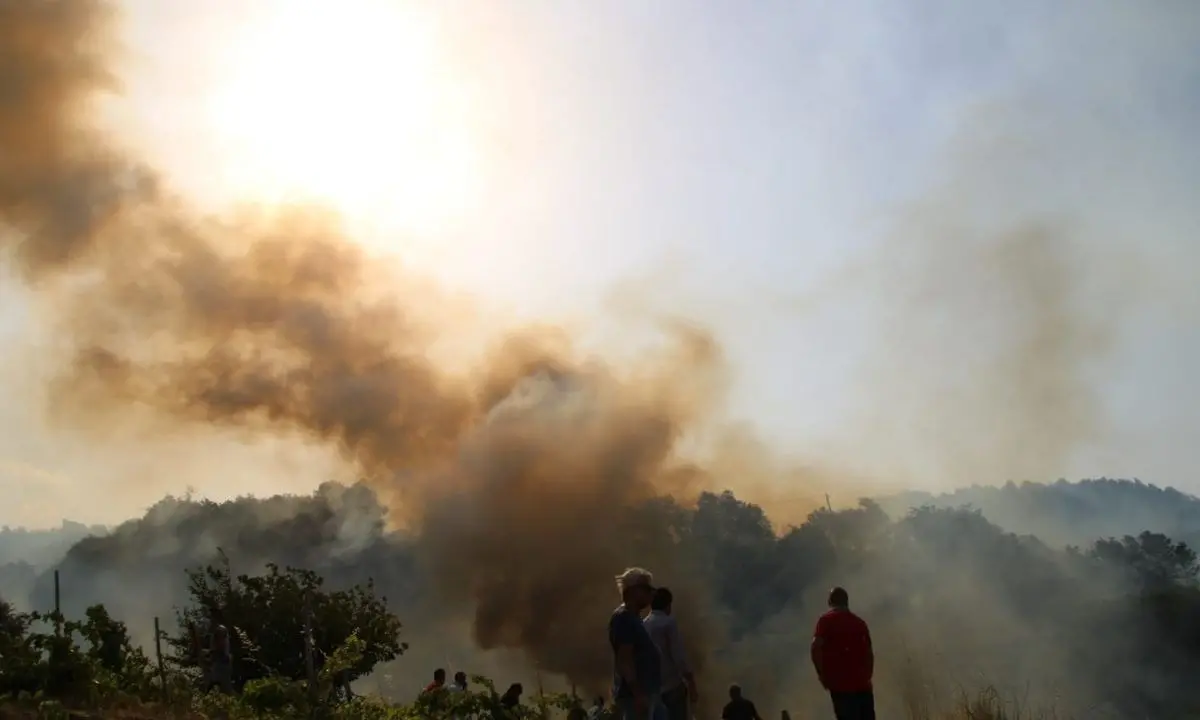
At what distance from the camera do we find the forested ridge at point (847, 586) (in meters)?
46.9

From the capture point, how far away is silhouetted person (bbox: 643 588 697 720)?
8805 mm

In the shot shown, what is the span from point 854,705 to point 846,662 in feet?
1.34

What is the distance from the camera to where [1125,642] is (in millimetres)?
50438

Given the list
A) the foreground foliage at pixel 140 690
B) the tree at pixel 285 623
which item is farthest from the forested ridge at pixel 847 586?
the foreground foliage at pixel 140 690

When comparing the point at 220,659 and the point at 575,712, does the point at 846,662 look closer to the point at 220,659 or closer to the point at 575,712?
the point at 575,712

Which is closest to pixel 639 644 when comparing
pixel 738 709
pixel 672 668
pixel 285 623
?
pixel 672 668

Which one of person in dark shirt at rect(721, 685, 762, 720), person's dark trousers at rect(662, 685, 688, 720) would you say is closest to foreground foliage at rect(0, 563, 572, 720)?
person's dark trousers at rect(662, 685, 688, 720)

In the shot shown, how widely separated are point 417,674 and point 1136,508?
156 m

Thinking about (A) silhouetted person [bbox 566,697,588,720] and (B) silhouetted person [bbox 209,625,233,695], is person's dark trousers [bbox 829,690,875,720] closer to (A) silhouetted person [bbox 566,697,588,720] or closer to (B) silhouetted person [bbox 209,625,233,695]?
(A) silhouetted person [bbox 566,697,588,720]

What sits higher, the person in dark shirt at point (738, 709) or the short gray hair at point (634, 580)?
the short gray hair at point (634, 580)

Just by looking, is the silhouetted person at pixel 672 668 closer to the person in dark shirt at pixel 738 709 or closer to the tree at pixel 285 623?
the person in dark shirt at pixel 738 709

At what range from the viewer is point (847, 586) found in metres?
62.9

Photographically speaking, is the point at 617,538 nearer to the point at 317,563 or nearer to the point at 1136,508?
the point at 317,563

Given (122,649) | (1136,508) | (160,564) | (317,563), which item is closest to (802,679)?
(317,563)
